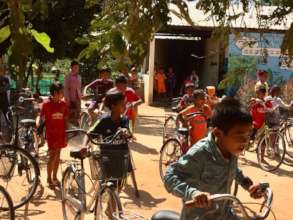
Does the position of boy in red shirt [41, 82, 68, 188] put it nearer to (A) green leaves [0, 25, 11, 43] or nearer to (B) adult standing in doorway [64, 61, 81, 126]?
(B) adult standing in doorway [64, 61, 81, 126]

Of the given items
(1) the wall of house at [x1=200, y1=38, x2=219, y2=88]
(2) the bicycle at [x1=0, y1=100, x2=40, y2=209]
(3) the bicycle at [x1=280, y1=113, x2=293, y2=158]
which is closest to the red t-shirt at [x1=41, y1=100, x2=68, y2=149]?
(2) the bicycle at [x1=0, y1=100, x2=40, y2=209]

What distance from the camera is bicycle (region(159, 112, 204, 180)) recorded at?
8.46 metres

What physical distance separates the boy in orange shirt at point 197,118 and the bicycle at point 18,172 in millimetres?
2306

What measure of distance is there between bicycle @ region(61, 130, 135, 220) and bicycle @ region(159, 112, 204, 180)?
273cm

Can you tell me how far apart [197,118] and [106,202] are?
362 centimetres

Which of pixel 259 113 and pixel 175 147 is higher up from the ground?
pixel 259 113

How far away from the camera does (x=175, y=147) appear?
896 centimetres

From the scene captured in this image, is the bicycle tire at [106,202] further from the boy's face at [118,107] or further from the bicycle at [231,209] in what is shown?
the bicycle at [231,209]

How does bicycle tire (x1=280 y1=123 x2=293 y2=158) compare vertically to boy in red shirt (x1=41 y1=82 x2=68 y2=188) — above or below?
below

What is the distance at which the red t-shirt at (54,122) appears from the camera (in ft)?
26.1

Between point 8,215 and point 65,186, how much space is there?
0.71 meters

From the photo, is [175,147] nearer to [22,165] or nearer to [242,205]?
[22,165]

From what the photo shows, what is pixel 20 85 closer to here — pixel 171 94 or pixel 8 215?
pixel 8 215

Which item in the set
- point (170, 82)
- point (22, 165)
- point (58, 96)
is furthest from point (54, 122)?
point (170, 82)
